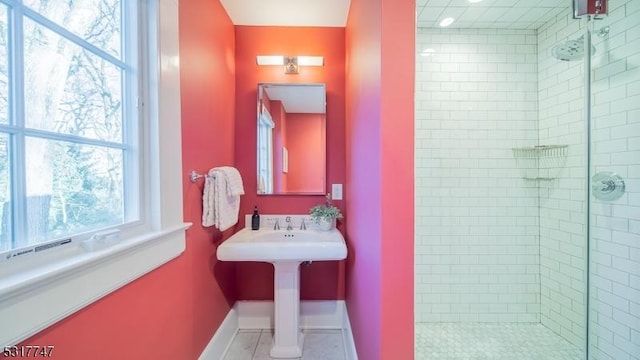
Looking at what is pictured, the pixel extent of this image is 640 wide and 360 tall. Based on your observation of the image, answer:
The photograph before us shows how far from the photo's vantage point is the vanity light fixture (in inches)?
79.6

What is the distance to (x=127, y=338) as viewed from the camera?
90cm

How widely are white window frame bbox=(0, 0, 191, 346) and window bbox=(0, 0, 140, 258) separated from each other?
0.17 ft

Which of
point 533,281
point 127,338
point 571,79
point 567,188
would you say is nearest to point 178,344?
point 127,338

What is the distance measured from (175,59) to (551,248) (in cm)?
280

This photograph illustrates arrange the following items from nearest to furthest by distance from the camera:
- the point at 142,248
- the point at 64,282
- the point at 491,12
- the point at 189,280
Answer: the point at 64,282 < the point at 142,248 < the point at 189,280 < the point at 491,12

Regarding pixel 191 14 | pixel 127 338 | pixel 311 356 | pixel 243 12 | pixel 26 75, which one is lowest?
pixel 311 356

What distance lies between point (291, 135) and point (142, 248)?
139 cm

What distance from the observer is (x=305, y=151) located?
2.09 metres

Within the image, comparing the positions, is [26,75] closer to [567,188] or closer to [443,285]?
[443,285]

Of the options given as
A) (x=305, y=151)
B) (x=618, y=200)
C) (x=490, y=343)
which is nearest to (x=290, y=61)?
(x=305, y=151)

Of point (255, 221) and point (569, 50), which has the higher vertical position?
point (569, 50)

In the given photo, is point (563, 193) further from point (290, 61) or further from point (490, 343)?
point (290, 61)

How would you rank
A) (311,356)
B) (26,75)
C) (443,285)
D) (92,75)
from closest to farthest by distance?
(26,75)
(92,75)
(311,356)
(443,285)

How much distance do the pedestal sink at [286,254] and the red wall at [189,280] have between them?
221 mm
